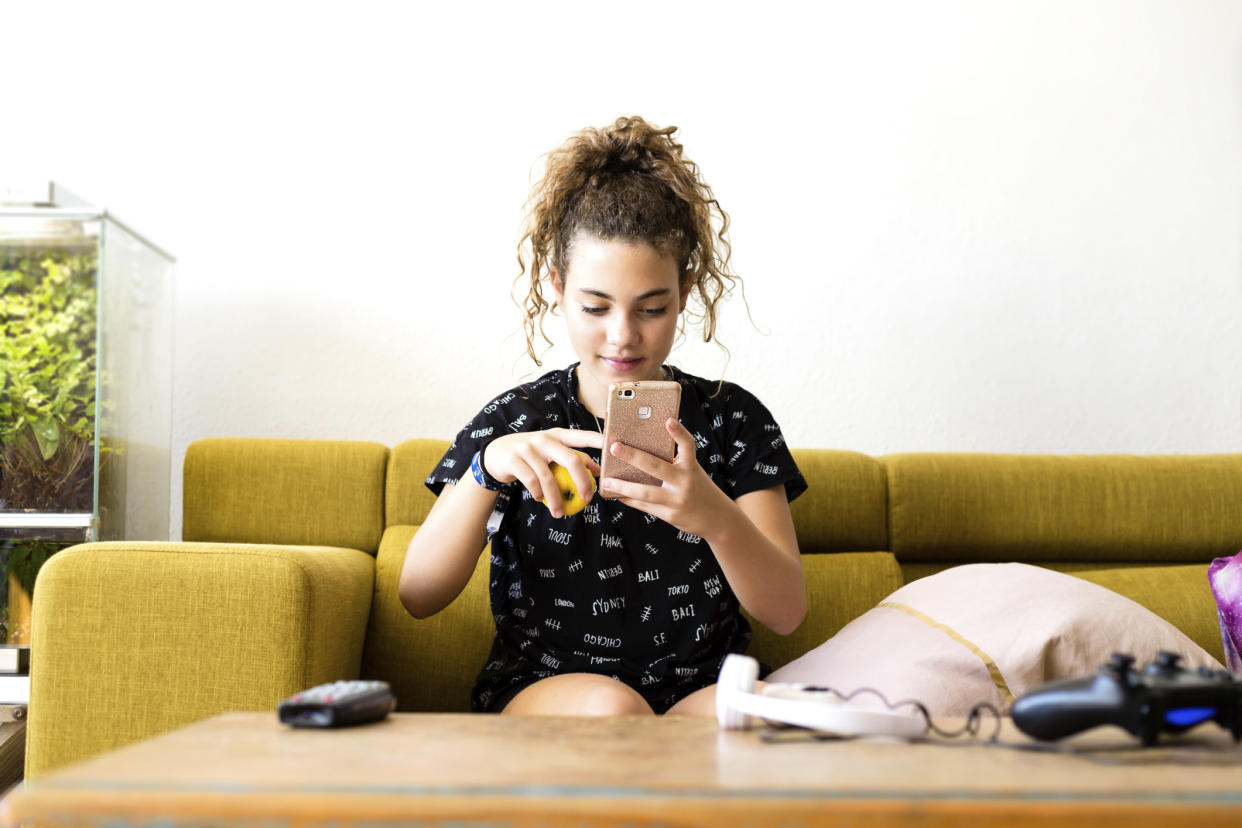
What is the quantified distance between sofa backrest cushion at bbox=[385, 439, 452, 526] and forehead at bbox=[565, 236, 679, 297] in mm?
592

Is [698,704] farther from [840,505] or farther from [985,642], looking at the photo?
[840,505]

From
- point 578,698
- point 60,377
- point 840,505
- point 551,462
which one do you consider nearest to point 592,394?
point 551,462

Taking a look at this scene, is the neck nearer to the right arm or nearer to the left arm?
the right arm

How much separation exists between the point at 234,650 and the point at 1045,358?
→ 1.70 metres

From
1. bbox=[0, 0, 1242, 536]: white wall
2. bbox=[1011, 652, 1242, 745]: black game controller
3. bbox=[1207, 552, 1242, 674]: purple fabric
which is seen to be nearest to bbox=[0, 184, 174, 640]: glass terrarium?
bbox=[0, 0, 1242, 536]: white wall

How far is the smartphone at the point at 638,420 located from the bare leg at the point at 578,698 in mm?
248

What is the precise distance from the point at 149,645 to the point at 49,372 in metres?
0.77

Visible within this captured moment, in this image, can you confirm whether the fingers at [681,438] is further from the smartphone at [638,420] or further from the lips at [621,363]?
the lips at [621,363]

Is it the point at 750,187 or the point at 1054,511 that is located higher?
the point at 750,187

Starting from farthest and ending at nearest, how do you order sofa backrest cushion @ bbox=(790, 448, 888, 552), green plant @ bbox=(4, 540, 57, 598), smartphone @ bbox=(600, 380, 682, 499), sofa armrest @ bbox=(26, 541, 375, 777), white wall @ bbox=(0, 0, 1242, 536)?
white wall @ bbox=(0, 0, 1242, 536) < sofa backrest cushion @ bbox=(790, 448, 888, 552) < green plant @ bbox=(4, 540, 57, 598) < sofa armrest @ bbox=(26, 541, 375, 777) < smartphone @ bbox=(600, 380, 682, 499)

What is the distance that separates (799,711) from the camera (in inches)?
29.5

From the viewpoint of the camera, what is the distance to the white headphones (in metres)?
0.74

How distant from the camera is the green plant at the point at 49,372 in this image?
5.51ft

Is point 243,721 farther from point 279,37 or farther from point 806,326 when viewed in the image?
point 279,37
